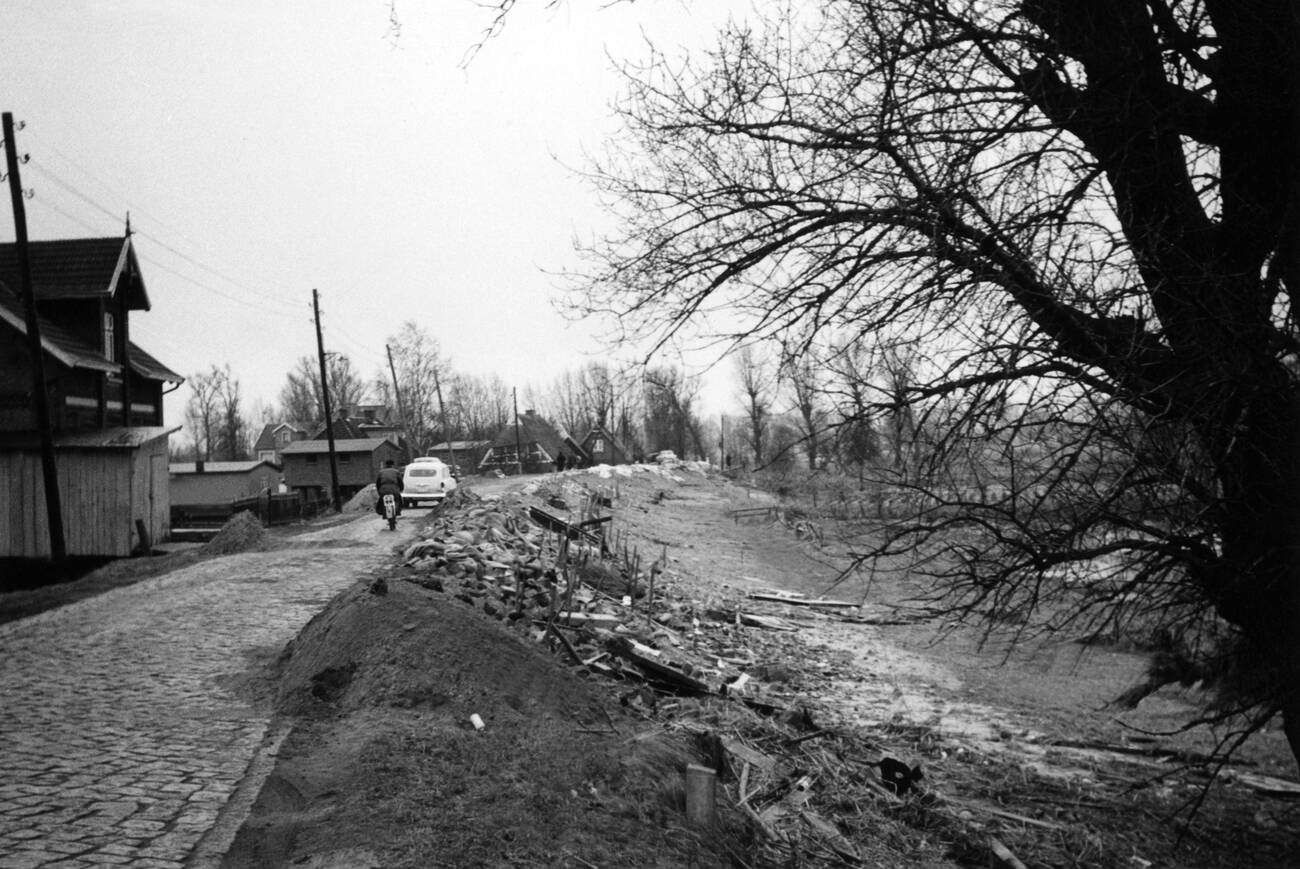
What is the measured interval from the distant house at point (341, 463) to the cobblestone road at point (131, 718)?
4496 centimetres

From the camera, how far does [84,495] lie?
2502 centimetres

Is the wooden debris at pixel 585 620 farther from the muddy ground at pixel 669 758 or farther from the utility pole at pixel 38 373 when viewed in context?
the utility pole at pixel 38 373

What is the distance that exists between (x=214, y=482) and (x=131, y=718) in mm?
50791

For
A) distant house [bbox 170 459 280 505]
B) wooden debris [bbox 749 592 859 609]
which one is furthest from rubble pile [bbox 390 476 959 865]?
distant house [bbox 170 459 280 505]

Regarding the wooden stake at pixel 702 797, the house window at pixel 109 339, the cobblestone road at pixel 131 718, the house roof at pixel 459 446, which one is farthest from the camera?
the house roof at pixel 459 446

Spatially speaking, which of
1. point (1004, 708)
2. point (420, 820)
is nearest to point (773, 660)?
point (1004, 708)

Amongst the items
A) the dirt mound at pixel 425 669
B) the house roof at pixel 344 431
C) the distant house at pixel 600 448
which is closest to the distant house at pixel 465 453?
the distant house at pixel 600 448

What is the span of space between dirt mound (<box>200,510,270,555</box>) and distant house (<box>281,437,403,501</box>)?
3712 cm

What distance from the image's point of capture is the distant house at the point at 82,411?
24094 millimetres

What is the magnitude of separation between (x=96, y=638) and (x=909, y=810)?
29.1 ft

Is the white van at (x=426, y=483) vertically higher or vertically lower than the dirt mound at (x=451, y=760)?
higher

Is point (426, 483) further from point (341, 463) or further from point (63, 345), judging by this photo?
point (341, 463)

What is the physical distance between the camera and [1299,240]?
218 inches

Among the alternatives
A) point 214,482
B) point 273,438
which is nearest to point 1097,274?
point 214,482
